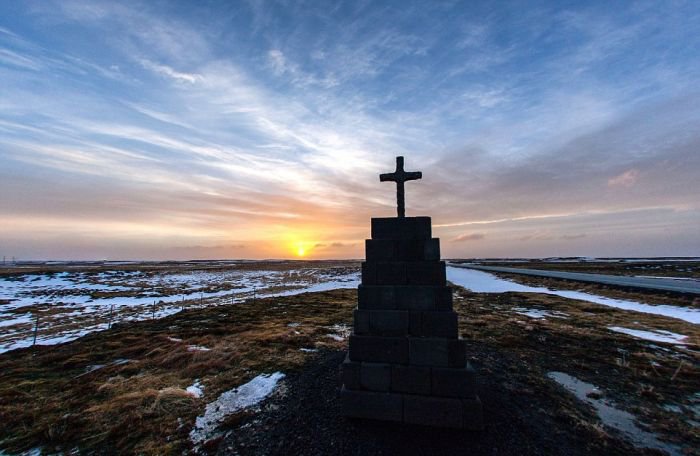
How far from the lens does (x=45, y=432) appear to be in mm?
5637

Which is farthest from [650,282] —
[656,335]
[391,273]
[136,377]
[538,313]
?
[136,377]

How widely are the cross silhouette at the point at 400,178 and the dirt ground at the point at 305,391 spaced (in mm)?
4736

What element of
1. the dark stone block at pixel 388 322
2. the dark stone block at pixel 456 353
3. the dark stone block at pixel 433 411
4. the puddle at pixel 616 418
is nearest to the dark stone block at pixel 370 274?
the dark stone block at pixel 388 322

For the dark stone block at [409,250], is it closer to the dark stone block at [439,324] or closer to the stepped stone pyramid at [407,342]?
the stepped stone pyramid at [407,342]

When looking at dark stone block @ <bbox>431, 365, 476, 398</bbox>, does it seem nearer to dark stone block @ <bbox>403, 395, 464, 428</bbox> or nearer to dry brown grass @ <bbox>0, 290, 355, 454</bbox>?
dark stone block @ <bbox>403, 395, 464, 428</bbox>

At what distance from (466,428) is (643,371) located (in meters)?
7.03

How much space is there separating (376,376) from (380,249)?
107 inches

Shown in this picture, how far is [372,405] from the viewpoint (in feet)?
19.5

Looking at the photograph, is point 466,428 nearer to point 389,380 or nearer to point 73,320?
point 389,380

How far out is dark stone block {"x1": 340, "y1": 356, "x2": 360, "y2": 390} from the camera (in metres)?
6.10

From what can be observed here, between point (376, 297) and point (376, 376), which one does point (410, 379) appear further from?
point (376, 297)

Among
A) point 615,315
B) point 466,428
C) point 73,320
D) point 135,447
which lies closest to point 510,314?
point 615,315

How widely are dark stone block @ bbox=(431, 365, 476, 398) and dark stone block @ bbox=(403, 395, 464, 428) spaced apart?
0.14 m

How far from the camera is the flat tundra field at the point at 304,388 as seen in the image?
525cm
